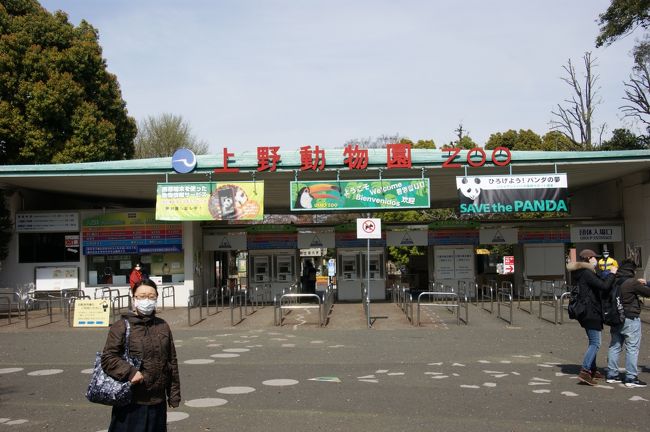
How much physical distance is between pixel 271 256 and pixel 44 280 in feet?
26.1

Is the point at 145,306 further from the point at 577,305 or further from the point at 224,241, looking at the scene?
the point at 224,241

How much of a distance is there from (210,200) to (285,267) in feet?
19.7

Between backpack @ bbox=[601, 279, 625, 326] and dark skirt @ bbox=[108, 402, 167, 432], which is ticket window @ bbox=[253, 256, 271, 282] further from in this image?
dark skirt @ bbox=[108, 402, 167, 432]

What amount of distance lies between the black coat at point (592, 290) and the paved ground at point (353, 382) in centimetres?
83

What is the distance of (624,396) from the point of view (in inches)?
293

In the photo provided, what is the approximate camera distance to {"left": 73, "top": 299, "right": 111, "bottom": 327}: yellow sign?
15.8 m

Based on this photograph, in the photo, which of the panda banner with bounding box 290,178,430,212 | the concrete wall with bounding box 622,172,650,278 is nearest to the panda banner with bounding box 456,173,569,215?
the panda banner with bounding box 290,178,430,212

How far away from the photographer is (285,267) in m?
23.7

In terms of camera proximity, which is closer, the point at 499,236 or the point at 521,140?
the point at 499,236

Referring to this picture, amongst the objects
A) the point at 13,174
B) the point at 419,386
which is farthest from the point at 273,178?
the point at 419,386

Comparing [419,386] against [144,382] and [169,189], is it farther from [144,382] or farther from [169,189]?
[169,189]

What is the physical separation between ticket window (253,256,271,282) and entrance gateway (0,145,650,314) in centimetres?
4

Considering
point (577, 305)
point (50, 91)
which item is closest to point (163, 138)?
point (50, 91)

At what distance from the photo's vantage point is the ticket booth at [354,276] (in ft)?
76.8
